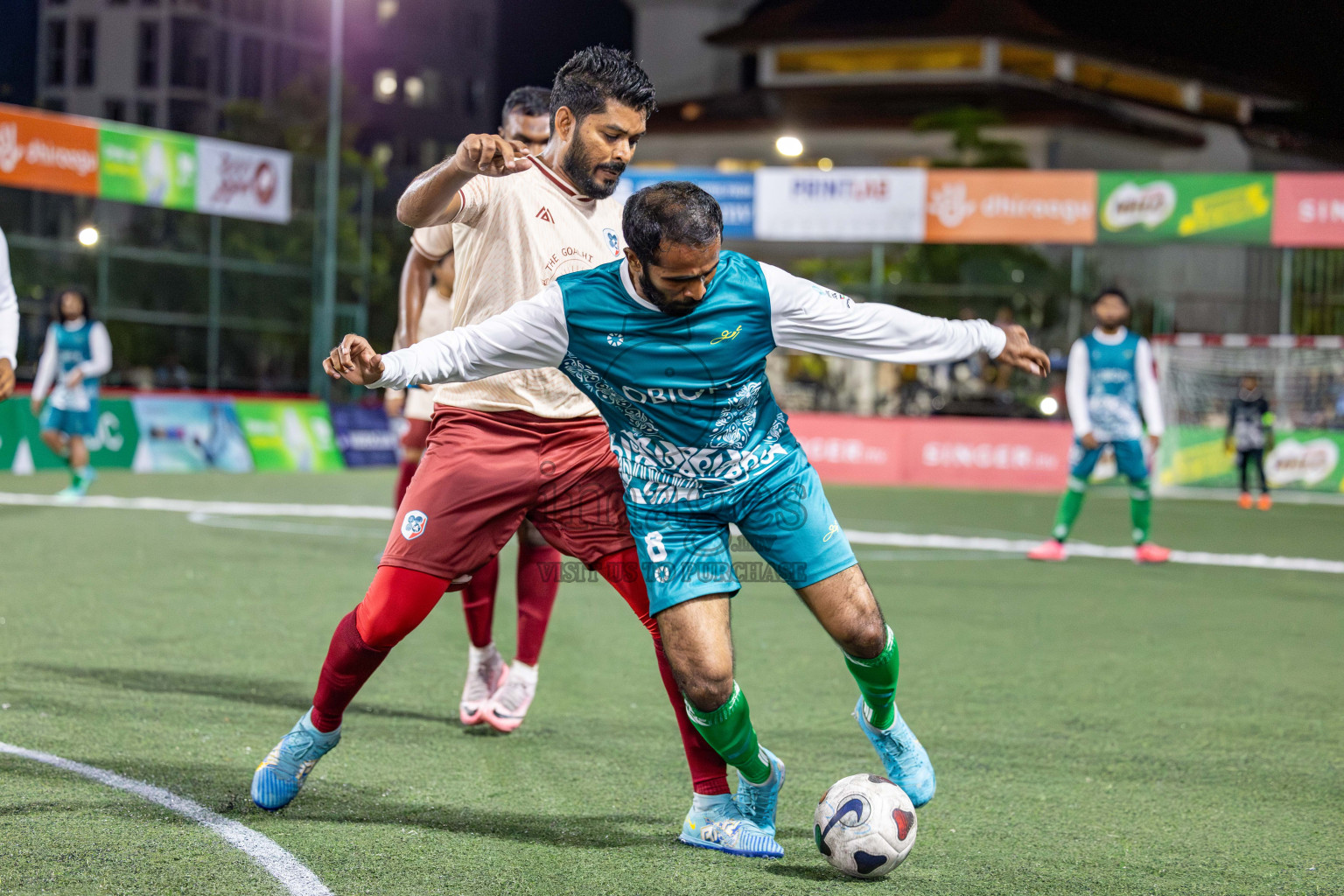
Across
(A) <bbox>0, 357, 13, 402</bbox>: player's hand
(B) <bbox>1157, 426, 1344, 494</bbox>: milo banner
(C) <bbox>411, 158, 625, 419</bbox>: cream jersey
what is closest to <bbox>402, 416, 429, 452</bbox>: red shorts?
(A) <bbox>0, 357, 13, 402</bbox>: player's hand

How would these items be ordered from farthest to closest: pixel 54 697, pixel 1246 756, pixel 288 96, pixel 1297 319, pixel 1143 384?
pixel 288 96, pixel 1297 319, pixel 1143 384, pixel 54 697, pixel 1246 756

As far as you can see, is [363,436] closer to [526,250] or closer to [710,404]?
[526,250]

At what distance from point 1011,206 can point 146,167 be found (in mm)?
14695

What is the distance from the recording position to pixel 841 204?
25.7 metres

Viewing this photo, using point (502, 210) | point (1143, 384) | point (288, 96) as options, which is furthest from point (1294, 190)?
point (288, 96)

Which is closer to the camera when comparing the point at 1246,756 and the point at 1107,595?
the point at 1246,756

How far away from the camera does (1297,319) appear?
25.2m

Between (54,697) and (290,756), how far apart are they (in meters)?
1.91

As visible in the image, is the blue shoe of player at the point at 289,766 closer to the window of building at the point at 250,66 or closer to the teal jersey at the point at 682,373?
the teal jersey at the point at 682,373

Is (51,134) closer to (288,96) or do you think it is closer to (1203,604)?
(1203,604)

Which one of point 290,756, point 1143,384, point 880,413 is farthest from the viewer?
point 880,413

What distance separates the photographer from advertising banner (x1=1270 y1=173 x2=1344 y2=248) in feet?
76.4

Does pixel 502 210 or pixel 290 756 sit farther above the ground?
pixel 502 210

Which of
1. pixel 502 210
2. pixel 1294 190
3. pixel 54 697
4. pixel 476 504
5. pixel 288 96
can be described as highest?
pixel 288 96
